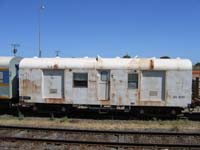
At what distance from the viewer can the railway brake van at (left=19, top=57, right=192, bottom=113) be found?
52.3 ft

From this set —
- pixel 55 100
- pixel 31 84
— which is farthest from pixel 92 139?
pixel 31 84

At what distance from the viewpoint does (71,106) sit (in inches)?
661

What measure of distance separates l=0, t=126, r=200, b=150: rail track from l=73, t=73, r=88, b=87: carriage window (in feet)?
12.5

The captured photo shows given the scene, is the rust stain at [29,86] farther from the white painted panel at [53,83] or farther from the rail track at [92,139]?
the rail track at [92,139]

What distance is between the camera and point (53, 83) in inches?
659

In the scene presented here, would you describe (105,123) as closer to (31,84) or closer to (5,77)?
(31,84)

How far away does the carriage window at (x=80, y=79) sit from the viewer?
1638cm

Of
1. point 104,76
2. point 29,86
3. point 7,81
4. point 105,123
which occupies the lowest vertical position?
point 105,123

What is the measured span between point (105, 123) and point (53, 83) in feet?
11.5

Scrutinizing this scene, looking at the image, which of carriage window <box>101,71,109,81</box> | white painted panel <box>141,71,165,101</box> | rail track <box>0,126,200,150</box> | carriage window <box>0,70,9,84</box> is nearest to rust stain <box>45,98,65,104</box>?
carriage window <box>101,71,109,81</box>

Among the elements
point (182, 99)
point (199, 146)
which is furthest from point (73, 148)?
point (182, 99)

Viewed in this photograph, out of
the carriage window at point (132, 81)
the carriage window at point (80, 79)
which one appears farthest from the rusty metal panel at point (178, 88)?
the carriage window at point (80, 79)

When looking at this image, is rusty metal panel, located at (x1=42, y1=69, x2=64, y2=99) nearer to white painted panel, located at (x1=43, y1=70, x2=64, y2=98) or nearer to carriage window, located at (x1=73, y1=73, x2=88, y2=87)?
white painted panel, located at (x1=43, y1=70, x2=64, y2=98)

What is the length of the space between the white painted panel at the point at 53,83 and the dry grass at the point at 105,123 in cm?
129
